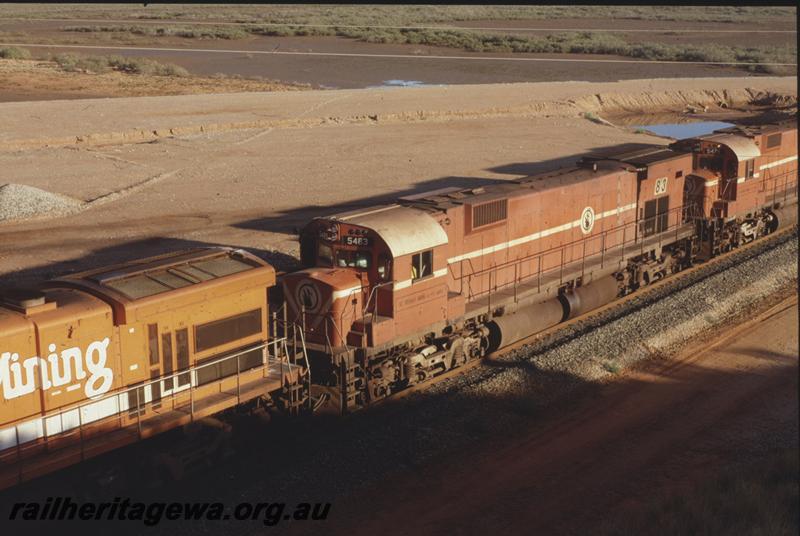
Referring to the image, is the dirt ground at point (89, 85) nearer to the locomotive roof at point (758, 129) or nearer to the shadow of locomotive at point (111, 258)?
the shadow of locomotive at point (111, 258)

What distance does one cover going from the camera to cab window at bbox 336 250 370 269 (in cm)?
1911

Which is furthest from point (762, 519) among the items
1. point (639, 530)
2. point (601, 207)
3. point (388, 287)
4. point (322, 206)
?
point (322, 206)

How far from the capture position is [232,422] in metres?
17.3

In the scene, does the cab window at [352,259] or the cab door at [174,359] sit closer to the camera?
the cab door at [174,359]

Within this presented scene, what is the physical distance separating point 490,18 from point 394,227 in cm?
13995

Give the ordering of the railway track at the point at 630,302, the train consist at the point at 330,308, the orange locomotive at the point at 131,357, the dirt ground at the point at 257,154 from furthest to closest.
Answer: the dirt ground at the point at 257,154, the railway track at the point at 630,302, the train consist at the point at 330,308, the orange locomotive at the point at 131,357

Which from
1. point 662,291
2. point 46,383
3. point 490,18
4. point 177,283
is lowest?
point 662,291

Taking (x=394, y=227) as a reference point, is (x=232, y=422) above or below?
below

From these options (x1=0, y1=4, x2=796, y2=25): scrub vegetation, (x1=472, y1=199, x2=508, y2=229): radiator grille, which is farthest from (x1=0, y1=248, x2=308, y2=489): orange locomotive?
(x1=0, y1=4, x2=796, y2=25): scrub vegetation

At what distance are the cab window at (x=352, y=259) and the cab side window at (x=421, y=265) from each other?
39.8 inches

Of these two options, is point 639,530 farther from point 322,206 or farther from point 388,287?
point 322,206

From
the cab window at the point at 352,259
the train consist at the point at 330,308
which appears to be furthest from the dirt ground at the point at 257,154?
the cab window at the point at 352,259

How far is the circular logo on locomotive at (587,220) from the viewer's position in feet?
85.2

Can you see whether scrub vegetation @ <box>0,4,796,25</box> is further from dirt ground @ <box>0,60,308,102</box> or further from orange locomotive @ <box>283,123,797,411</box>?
orange locomotive @ <box>283,123,797,411</box>
